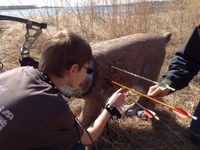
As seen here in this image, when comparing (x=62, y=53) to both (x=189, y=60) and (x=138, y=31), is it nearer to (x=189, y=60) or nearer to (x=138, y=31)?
(x=189, y=60)

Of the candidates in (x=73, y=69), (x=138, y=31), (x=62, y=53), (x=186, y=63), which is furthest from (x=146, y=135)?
(x=138, y=31)

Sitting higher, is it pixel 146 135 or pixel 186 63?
pixel 186 63

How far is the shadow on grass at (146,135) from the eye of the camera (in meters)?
2.76

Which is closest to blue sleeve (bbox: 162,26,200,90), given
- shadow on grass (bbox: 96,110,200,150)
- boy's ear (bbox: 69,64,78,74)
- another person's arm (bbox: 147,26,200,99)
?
another person's arm (bbox: 147,26,200,99)

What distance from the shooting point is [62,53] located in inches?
68.5

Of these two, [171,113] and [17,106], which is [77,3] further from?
[17,106]

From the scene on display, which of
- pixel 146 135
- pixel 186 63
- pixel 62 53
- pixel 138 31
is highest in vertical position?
pixel 62 53

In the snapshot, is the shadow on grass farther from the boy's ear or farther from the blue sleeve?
the boy's ear

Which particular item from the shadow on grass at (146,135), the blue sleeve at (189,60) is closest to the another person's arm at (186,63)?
the blue sleeve at (189,60)

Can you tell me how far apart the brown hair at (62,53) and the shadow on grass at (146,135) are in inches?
46.2

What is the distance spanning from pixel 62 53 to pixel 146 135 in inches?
58.9

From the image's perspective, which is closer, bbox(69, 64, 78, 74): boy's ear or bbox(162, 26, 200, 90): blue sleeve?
bbox(69, 64, 78, 74): boy's ear

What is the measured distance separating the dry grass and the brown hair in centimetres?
117

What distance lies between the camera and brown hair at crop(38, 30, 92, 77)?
1.75m
